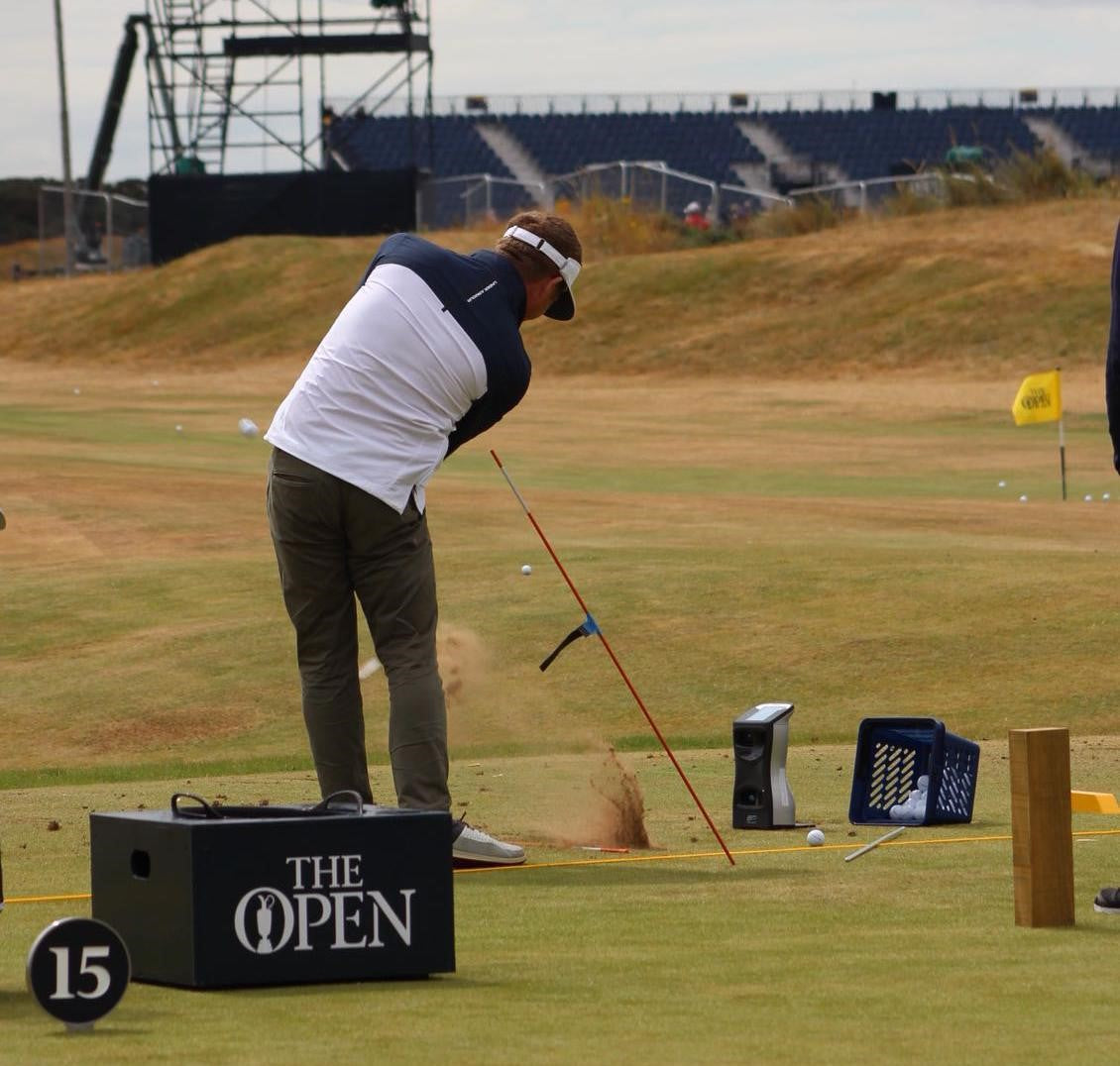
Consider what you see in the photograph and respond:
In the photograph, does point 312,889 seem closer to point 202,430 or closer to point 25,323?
point 202,430

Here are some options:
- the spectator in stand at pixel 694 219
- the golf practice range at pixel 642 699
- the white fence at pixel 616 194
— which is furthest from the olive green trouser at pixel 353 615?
the spectator in stand at pixel 694 219

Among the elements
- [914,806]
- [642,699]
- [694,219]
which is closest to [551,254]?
[914,806]

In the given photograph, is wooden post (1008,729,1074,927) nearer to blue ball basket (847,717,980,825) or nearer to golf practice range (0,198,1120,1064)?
golf practice range (0,198,1120,1064)

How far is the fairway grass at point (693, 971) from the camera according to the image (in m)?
4.38

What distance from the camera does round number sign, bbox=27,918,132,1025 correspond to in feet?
14.8

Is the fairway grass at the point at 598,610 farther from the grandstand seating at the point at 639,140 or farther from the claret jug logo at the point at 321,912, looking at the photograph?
the grandstand seating at the point at 639,140

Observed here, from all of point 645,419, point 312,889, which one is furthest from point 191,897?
point 645,419

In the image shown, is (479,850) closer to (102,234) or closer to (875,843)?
(875,843)

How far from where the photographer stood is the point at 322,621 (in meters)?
7.04

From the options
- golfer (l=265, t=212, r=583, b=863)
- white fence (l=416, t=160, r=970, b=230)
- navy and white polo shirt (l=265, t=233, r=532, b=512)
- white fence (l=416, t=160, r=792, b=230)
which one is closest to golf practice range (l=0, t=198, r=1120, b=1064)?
golfer (l=265, t=212, r=583, b=863)

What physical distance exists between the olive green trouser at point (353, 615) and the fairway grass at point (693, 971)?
1.44 ft

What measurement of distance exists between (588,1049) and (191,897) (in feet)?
3.46

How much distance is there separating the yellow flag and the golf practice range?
858mm

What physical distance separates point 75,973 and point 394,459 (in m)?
2.56
